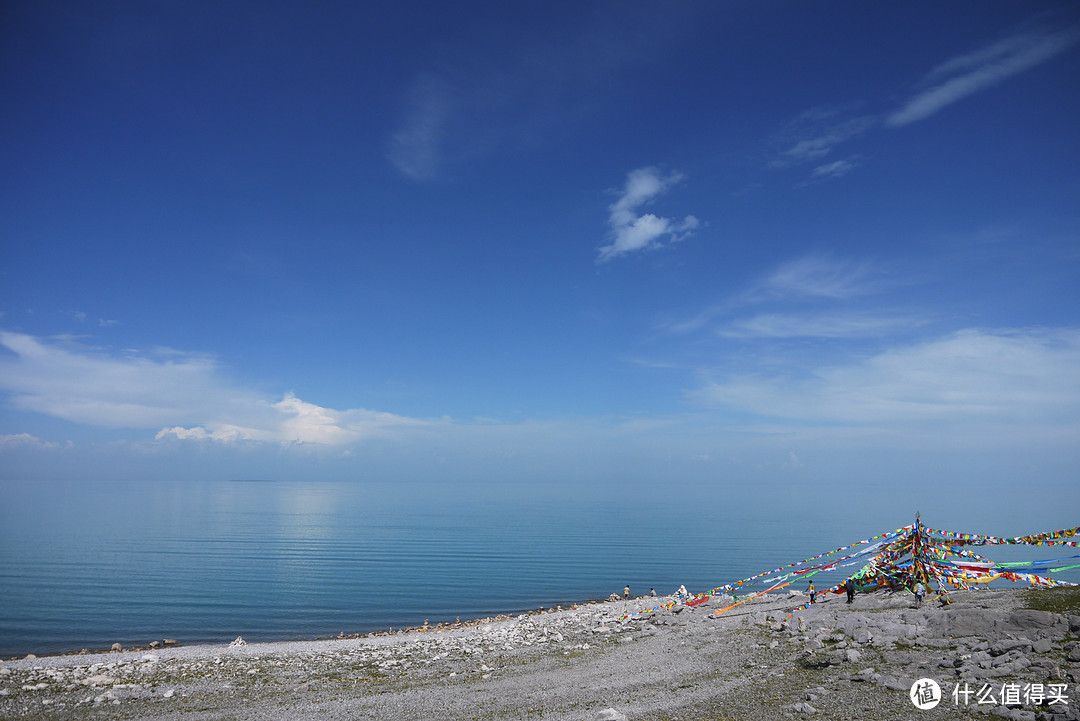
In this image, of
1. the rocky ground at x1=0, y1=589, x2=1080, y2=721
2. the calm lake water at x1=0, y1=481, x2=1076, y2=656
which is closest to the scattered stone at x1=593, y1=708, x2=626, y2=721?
the rocky ground at x1=0, y1=589, x2=1080, y2=721

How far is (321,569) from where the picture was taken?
191 ft

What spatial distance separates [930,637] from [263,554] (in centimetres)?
7191

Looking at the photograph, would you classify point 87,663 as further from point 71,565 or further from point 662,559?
point 662,559

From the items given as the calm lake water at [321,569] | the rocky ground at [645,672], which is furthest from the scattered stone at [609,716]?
the calm lake water at [321,569]

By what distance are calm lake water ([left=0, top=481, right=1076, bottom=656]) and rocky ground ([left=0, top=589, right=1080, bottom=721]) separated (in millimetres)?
9077

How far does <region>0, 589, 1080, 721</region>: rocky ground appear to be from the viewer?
1506 cm

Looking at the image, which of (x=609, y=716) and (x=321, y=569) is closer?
(x=609, y=716)

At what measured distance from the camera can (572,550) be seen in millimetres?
73188

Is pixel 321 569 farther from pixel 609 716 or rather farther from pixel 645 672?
pixel 609 716

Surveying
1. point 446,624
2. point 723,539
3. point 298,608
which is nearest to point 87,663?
point 298,608

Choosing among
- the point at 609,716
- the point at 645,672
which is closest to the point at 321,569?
the point at 645,672

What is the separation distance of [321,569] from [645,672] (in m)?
47.4

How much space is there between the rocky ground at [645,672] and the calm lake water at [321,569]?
9077 mm

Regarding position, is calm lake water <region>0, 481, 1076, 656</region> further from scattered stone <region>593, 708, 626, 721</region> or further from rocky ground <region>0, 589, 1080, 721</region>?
scattered stone <region>593, 708, 626, 721</region>
